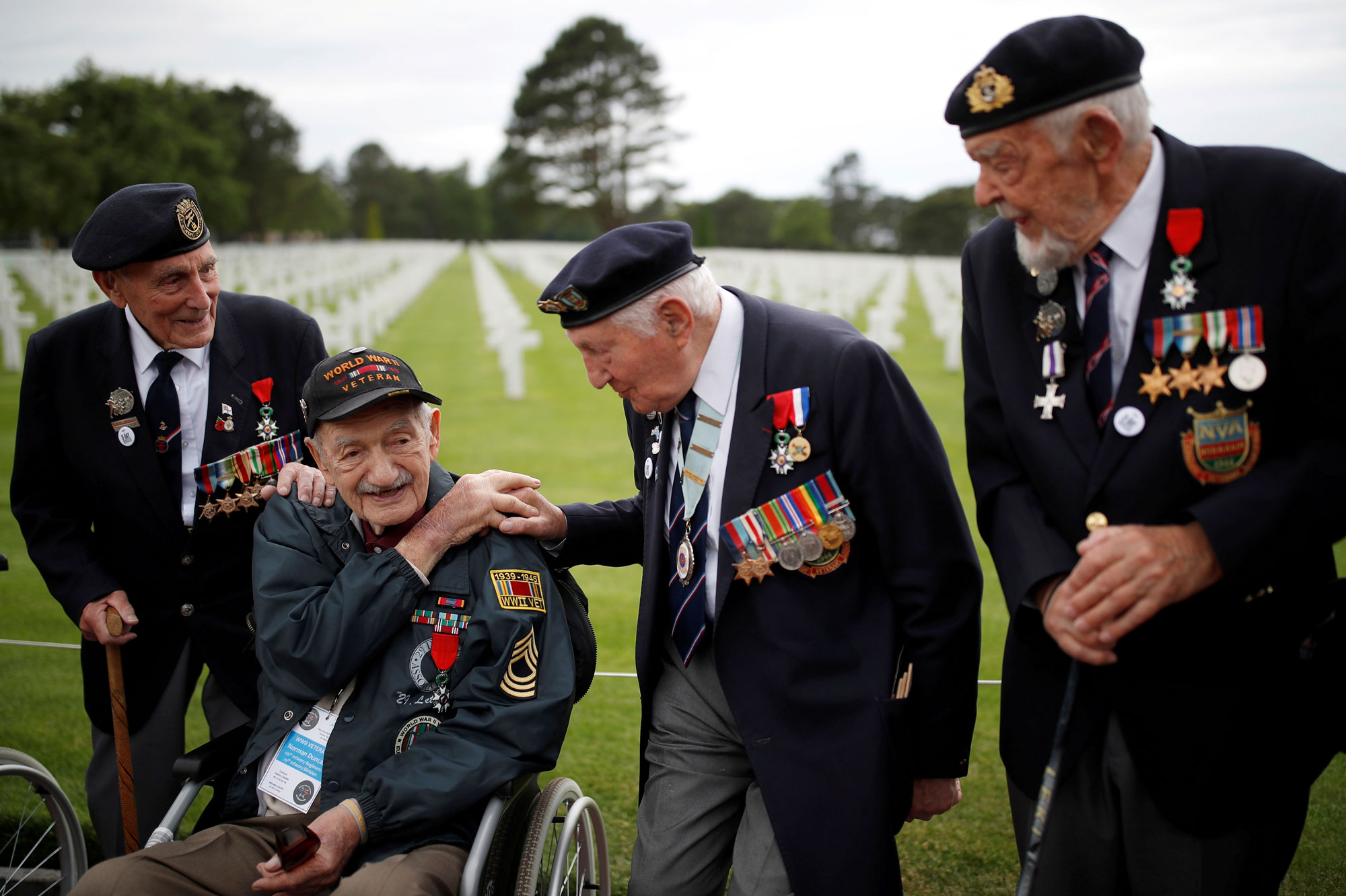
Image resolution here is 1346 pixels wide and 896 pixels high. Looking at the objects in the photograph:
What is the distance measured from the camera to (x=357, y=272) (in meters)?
33.9

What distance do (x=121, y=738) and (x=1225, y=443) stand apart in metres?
3.04

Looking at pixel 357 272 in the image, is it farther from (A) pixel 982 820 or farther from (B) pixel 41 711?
(A) pixel 982 820

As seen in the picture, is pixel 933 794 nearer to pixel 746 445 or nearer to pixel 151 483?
pixel 746 445

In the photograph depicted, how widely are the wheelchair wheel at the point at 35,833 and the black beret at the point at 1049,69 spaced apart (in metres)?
2.98

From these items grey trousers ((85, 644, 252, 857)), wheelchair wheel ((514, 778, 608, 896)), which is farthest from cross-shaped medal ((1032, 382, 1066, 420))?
grey trousers ((85, 644, 252, 857))

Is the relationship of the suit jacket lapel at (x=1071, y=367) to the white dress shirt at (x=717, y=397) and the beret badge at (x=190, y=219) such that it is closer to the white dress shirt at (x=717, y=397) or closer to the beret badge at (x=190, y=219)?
the white dress shirt at (x=717, y=397)

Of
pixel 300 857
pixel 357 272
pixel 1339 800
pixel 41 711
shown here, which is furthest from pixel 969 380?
pixel 357 272

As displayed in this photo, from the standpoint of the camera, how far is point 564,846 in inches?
89.4

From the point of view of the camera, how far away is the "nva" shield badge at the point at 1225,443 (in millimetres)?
1753

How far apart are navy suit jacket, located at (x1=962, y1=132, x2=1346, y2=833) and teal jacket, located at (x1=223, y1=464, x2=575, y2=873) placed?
1187mm

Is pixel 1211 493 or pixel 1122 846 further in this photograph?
pixel 1122 846

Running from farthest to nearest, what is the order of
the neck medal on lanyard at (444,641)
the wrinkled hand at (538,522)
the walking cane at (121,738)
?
the walking cane at (121,738) < the wrinkled hand at (538,522) < the neck medal on lanyard at (444,641)

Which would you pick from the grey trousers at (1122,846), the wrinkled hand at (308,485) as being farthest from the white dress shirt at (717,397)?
the wrinkled hand at (308,485)

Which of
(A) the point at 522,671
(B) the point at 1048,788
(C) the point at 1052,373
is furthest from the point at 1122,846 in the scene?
(A) the point at 522,671
